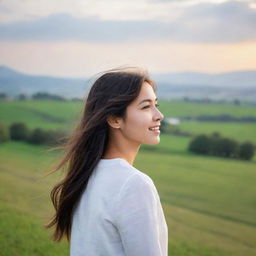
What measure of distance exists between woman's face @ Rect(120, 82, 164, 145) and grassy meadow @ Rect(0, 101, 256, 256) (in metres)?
1.53

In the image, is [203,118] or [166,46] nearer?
[166,46]

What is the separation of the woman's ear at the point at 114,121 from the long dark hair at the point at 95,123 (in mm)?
11

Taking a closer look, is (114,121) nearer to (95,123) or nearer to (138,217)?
(95,123)

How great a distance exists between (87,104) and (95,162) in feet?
0.55

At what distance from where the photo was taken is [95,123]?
44.9 inches

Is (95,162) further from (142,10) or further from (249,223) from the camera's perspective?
(142,10)

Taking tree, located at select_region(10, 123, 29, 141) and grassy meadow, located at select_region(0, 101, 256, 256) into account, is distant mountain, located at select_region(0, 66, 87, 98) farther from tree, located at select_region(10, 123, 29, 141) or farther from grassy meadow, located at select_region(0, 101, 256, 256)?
tree, located at select_region(10, 123, 29, 141)

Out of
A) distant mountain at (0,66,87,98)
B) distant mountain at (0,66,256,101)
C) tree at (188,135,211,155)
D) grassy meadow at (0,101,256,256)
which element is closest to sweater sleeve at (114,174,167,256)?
grassy meadow at (0,101,256,256)

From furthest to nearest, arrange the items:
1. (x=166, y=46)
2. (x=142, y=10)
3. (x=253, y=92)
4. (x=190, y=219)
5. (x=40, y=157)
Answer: (x=253, y=92) → (x=166, y=46) → (x=142, y=10) → (x=40, y=157) → (x=190, y=219)

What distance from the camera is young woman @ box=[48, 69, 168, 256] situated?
0.96m

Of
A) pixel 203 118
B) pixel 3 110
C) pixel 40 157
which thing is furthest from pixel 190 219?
pixel 203 118

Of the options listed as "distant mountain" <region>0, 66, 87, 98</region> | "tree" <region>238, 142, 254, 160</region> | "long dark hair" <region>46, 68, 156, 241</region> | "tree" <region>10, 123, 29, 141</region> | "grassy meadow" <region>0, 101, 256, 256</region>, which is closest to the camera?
"long dark hair" <region>46, 68, 156, 241</region>

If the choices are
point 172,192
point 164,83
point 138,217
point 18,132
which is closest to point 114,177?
point 138,217

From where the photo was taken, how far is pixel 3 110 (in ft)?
16.6
